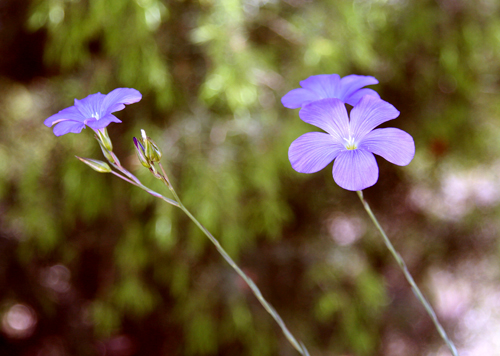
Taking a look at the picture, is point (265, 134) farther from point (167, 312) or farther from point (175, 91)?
point (167, 312)

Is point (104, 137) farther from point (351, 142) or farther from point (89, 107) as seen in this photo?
point (351, 142)

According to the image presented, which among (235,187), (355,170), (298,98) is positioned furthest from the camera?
(235,187)

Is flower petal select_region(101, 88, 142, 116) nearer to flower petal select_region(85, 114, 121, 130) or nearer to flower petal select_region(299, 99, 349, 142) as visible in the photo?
flower petal select_region(85, 114, 121, 130)

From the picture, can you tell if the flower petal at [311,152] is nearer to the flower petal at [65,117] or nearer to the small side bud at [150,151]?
the small side bud at [150,151]

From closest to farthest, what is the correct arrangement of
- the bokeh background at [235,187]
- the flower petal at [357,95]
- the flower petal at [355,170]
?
the flower petal at [355,170]
the flower petal at [357,95]
the bokeh background at [235,187]

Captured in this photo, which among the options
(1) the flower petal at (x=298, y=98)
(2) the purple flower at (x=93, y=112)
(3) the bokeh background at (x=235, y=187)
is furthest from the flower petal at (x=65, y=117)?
(3) the bokeh background at (x=235, y=187)

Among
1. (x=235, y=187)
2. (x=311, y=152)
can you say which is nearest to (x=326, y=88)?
(x=311, y=152)

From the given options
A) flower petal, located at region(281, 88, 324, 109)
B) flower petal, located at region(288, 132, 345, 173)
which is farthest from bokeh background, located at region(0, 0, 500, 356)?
flower petal, located at region(288, 132, 345, 173)
